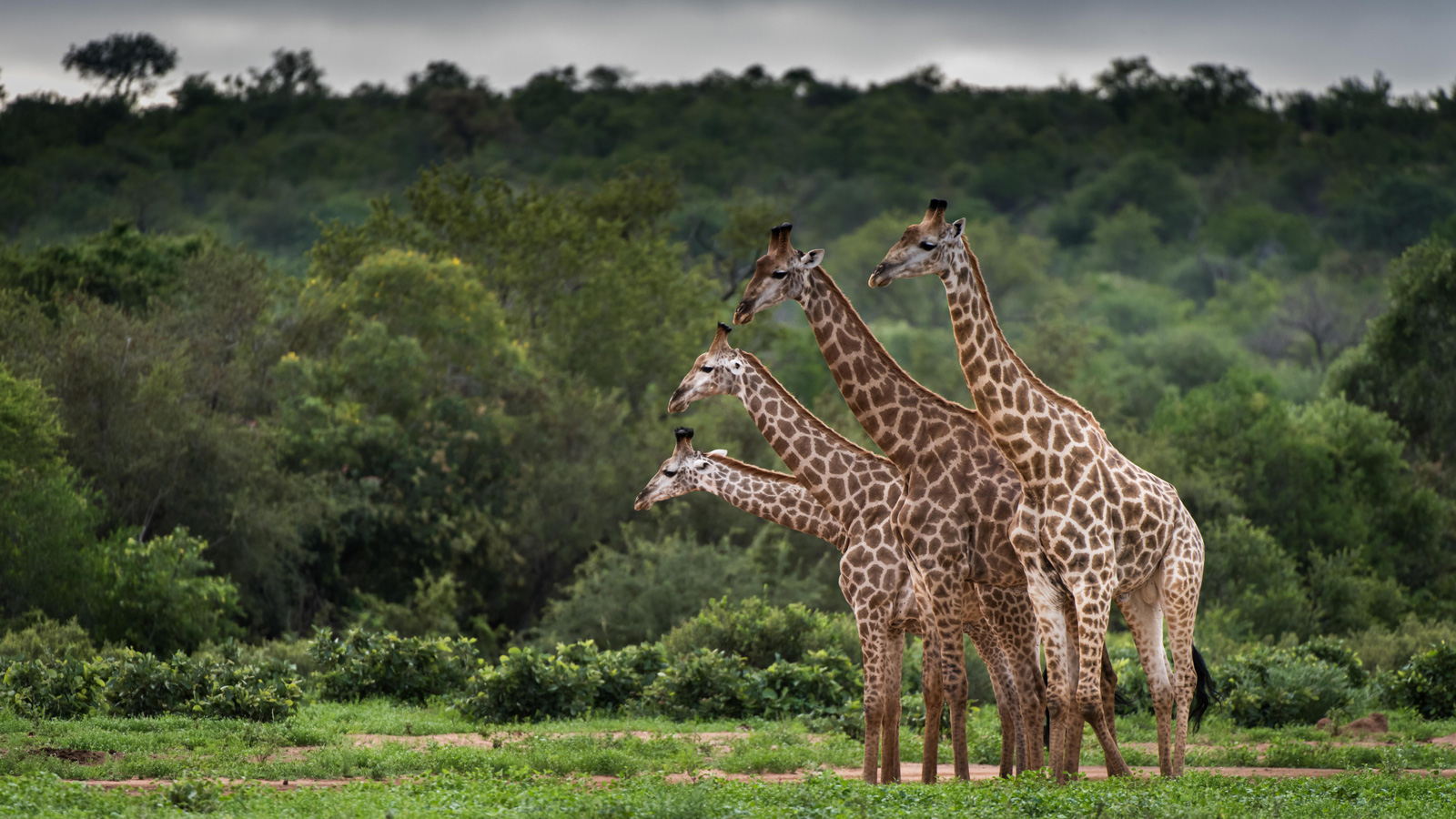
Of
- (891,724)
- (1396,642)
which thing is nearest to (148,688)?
(891,724)

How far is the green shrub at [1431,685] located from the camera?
15875 millimetres

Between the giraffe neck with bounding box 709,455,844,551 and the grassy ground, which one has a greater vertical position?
the giraffe neck with bounding box 709,455,844,551

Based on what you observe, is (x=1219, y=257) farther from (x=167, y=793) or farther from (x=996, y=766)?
(x=167, y=793)

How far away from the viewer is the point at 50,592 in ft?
70.1

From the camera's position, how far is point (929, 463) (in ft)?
37.4

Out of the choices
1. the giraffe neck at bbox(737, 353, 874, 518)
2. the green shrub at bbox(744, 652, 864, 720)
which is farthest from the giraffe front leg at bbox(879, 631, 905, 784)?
the green shrub at bbox(744, 652, 864, 720)

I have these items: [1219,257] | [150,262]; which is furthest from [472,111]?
[150,262]

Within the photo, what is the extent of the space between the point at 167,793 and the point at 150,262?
25048mm

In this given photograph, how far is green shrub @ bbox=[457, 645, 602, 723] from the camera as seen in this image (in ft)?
50.1

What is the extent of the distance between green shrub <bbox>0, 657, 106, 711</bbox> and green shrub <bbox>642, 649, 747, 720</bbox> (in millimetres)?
5632

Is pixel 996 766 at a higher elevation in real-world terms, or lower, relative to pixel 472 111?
lower

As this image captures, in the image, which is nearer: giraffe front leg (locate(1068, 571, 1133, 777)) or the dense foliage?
giraffe front leg (locate(1068, 571, 1133, 777))

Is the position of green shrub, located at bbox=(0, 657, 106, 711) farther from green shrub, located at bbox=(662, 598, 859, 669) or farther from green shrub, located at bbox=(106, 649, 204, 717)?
green shrub, located at bbox=(662, 598, 859, 669)

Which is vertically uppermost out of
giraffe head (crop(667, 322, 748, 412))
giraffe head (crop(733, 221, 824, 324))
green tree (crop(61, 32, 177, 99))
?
green tree (crop(61, 32, 177, 99))
